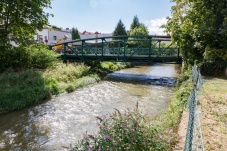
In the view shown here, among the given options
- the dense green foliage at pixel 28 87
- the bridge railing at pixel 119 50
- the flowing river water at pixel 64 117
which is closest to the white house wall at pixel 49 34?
the bridge railing at pixel 119 50

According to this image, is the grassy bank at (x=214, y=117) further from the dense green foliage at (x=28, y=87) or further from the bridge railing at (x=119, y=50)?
the bridge railing at (x=119, y=50)

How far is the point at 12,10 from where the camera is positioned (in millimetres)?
12977

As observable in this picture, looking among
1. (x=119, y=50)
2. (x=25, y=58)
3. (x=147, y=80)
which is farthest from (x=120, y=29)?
(x=25, y=58)

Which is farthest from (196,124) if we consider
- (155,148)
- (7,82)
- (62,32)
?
(62,32)

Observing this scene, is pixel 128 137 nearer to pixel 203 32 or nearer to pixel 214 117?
pixel 214 117

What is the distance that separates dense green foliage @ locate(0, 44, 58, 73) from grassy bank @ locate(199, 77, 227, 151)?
11.7 metres

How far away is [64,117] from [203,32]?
37.8 ft

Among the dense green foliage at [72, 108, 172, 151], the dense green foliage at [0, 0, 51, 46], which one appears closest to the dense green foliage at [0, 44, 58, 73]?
the dense green foliage at [0, 0, 51, 46]

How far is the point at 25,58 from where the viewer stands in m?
14.5

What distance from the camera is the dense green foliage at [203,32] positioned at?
1332 cm

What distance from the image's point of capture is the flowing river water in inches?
242

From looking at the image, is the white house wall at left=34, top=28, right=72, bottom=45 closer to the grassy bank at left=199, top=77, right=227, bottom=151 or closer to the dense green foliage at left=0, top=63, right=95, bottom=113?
the dense green foliage at left=0, top=63, right=95, bottom=113

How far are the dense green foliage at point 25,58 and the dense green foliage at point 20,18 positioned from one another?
84 centimetres

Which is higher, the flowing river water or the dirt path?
the dirt path
